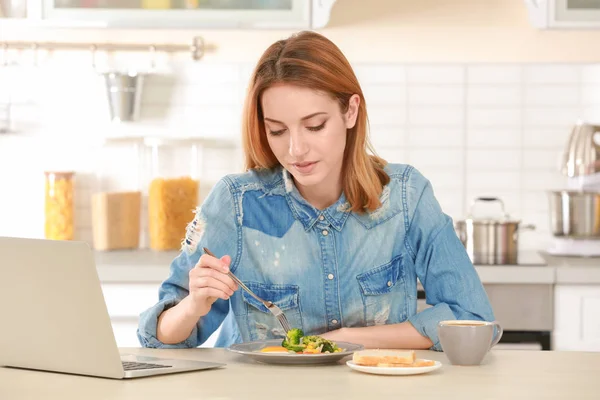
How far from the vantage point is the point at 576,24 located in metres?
3.37

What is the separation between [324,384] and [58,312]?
41 centimetres

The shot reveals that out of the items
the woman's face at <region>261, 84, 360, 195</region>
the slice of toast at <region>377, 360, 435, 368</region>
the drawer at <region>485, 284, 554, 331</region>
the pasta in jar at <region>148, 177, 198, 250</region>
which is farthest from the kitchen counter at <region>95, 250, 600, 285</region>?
the slice of toast at <region>377, 360, 435, 368</region>

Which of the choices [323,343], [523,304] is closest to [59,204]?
[523,304]

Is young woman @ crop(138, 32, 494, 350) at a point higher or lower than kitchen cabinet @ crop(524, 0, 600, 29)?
lower

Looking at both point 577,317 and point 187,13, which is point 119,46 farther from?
point 577,317

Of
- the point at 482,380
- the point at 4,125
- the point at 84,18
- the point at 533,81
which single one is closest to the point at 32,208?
the point at 4,125

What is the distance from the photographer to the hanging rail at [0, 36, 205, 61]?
3.65 m

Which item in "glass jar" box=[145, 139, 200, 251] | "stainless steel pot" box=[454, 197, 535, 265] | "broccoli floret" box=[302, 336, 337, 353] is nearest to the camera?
"broccoli floret" box=[302, 336, 337, 353]

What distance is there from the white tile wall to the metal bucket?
0.30ft

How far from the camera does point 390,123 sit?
368cm

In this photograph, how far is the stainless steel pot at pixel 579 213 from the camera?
333 centimetres

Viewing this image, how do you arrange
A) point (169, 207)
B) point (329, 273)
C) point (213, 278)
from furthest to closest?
1. point (169, 207)
2. point (329, 273)
3. point (213, 278)

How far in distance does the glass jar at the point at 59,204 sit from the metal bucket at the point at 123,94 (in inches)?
11.1

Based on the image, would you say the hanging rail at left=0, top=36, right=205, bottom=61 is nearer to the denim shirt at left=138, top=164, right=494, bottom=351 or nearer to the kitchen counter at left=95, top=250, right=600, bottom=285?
the kitchen counter at left=95, top=250, right=600, bottom=285
